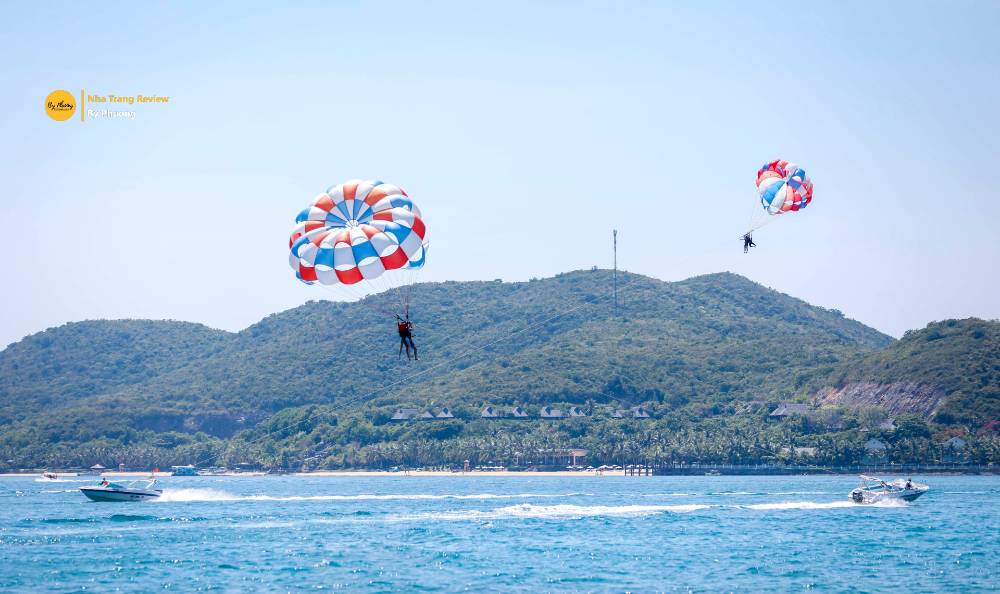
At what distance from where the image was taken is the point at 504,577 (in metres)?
43.8

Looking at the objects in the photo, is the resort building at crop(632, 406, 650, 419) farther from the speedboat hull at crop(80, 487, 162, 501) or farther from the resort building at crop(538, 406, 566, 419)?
the speedboat hull at crop(80, 487, 162, 501)

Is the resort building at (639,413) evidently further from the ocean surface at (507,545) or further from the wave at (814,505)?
the wave at (814,505)

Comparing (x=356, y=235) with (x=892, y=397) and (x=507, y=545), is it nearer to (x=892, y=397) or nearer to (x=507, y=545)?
(x=507, y=545)

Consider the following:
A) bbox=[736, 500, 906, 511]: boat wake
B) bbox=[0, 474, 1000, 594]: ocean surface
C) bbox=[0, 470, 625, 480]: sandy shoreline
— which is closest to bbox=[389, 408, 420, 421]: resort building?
bbox=[0, 470, 625, 480]: sandy shoreline

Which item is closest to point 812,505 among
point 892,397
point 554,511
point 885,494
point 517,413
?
point 885,494

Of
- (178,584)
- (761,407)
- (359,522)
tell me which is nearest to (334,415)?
(761,407)

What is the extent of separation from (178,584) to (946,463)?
11106 cm

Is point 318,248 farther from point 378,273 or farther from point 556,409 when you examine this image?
point 556,409

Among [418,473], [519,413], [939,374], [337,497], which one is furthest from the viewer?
[519,413]

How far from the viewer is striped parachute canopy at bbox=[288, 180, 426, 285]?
42.1 m

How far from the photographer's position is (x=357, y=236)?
140 feet

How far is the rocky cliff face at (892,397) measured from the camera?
147 metres

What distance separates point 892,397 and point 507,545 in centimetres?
11078

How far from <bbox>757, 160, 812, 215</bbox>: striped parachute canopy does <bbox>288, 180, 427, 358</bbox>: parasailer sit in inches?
1002
